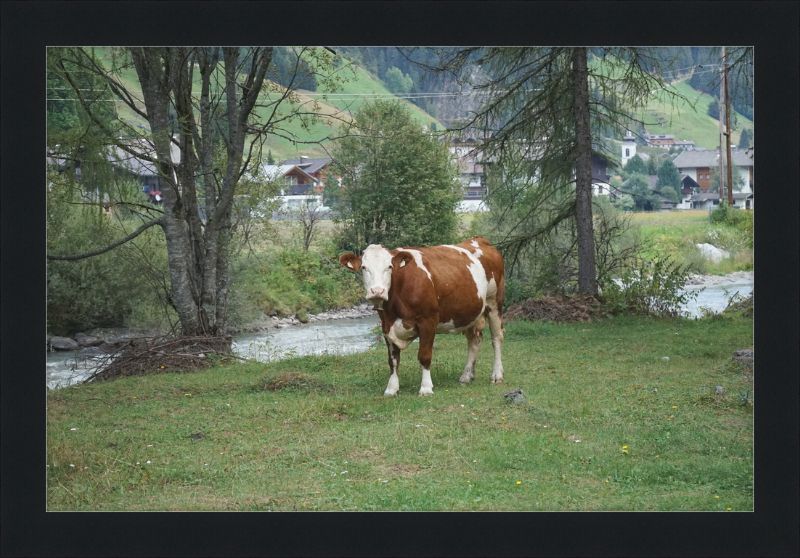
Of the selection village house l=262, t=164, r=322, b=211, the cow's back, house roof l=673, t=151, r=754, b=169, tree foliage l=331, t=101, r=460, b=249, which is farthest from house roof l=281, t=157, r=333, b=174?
the cow's back

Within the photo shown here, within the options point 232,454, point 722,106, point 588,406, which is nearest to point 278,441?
point 232,454

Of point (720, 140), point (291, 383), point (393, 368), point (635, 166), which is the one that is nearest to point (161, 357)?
point (291, 383)

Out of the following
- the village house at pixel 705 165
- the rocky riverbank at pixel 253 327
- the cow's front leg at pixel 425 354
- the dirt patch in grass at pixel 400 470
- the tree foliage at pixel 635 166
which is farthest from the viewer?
the rocky riverbank at pixel 253 327

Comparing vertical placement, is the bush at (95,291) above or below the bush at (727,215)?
below

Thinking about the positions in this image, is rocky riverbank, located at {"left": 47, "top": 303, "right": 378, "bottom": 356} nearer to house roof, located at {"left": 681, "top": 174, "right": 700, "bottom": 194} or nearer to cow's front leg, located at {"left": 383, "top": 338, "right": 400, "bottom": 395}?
cow's front leg, located at {"left": 383, "top": 338, "right": 400, "bottom": 395}

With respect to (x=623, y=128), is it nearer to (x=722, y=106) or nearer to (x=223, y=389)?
(x=722, y=106)

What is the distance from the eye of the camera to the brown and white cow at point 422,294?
8344 mm

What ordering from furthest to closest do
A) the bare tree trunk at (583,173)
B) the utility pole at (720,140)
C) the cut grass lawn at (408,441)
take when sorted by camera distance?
the bare tree trunk at (583,173) < the utility pole at (720,140) < the cut grass lawn at (408,441)

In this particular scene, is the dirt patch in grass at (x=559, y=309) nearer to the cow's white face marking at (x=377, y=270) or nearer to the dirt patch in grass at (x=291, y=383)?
the dirt patch in grass at (x=291, y=383)

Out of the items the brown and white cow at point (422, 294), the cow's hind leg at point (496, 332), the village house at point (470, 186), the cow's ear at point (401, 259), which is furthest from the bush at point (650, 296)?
the cow's ear at point (401, 259)

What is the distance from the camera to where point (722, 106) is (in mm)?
14859

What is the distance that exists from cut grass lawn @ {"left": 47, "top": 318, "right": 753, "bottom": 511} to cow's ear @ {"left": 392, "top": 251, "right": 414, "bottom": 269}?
1.52 meters

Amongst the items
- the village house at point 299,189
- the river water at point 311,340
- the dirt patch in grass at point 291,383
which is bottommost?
the river water at point 311,340

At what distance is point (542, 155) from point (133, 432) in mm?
11748
